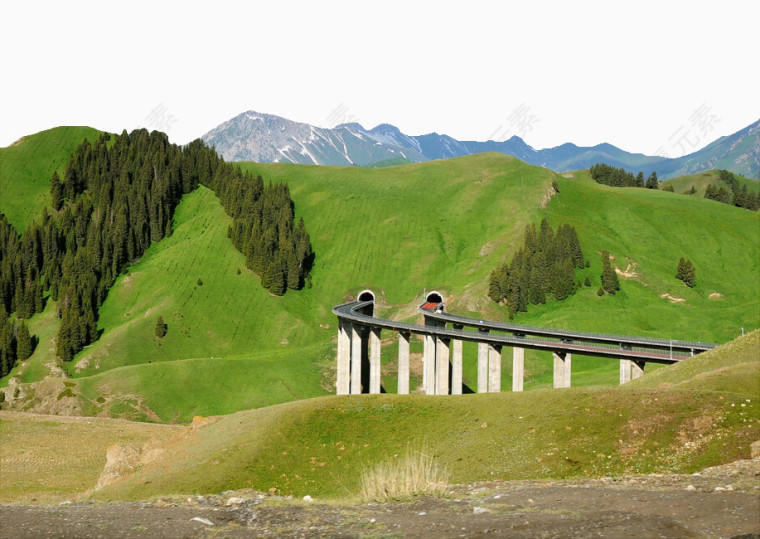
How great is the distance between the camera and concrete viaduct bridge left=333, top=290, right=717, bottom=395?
298ft

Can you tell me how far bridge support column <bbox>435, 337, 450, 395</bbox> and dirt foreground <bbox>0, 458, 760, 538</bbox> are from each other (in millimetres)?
78815

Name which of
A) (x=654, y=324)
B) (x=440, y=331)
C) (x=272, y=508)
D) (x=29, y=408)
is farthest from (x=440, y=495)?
(x=654, y=324)

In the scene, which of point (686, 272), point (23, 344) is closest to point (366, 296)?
point (686, 272)

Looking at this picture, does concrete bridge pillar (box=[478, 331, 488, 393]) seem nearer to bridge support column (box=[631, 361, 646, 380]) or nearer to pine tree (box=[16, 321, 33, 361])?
bridge support column (box=[631, 361, 646, 380])

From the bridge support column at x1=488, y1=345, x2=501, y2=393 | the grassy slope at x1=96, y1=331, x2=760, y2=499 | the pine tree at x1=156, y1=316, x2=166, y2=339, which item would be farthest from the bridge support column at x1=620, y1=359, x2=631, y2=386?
the pine tree at x1=156, y1=316, x2=166, y2=339

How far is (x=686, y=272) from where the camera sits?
628 ft

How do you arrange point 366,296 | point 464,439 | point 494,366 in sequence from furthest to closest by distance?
point 366,296, point 494,366, point 464,439

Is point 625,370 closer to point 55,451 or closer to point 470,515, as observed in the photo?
point 470,515

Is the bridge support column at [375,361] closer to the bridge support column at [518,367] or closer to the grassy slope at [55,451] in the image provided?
the bridge support column at [518,367]

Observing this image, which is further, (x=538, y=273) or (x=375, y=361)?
(x=538, y=273)

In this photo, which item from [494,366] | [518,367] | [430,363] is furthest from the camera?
[430,363]

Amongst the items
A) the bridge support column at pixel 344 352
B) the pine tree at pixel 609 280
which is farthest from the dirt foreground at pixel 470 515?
the pine tree at pixel 609 280

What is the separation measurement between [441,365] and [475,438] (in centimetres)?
5747

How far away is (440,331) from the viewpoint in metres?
108
